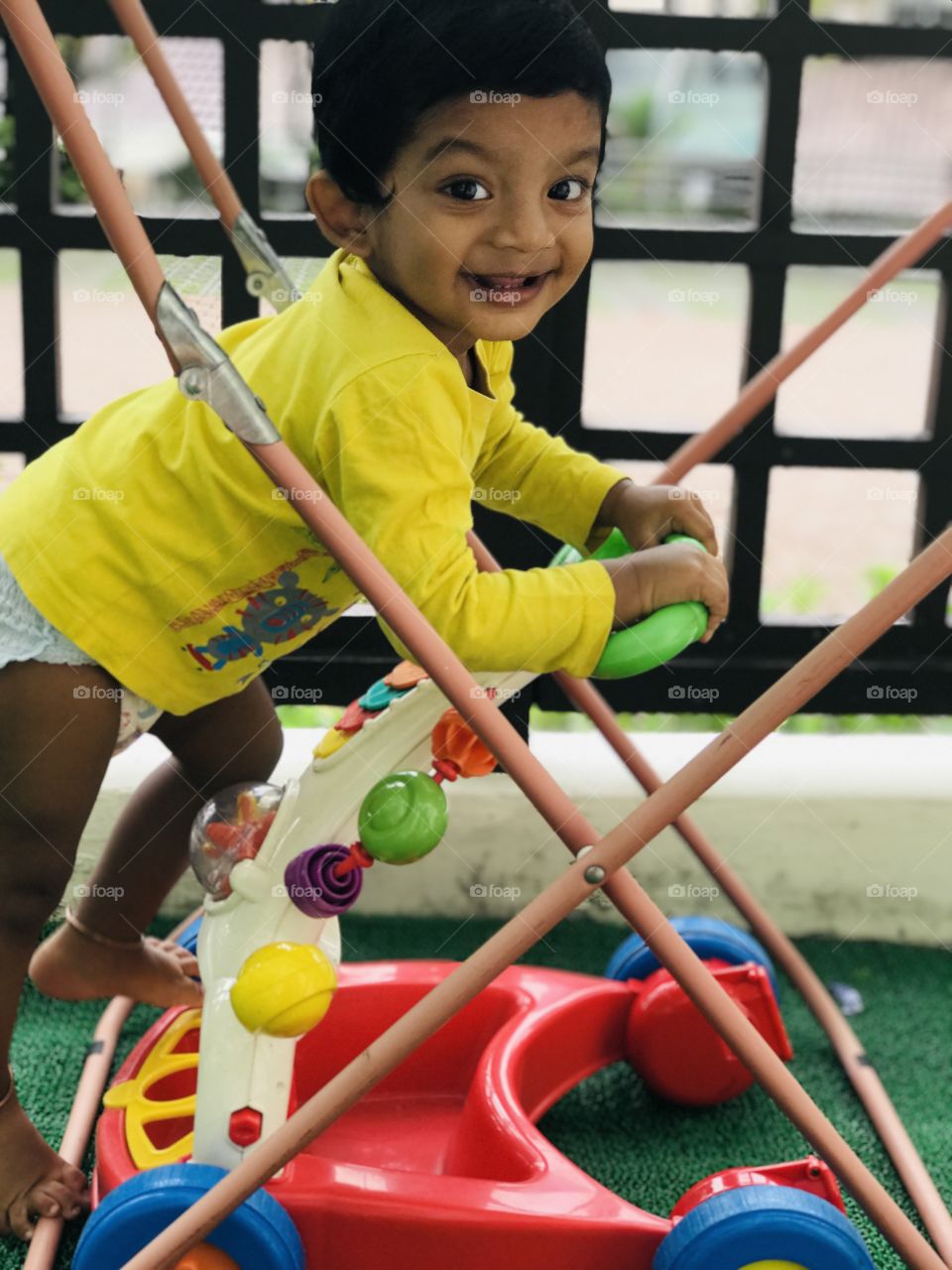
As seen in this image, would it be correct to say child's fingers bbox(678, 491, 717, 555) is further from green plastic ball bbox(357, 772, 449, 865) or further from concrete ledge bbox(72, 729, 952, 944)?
concrete ledge bbox(72, 729, 952, 944)

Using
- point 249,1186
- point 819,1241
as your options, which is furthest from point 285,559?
point 819,1241

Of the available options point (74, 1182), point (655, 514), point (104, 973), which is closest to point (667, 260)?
point (655, 514)

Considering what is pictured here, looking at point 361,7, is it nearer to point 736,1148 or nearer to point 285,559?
point 285,559

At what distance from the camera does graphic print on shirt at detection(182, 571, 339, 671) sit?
1000 millimetres

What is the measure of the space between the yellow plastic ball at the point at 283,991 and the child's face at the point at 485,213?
1.35 ft

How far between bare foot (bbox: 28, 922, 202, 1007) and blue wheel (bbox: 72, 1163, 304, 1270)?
30 centimetres

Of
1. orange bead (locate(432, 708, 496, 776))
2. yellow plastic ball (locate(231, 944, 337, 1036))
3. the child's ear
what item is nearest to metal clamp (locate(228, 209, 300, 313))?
the child's ear

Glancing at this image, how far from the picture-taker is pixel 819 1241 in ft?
2.93

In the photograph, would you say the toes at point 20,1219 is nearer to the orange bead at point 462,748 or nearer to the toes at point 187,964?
the toes at point 187,964

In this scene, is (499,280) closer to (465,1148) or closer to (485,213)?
(485,213)

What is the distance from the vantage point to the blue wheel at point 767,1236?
89cm

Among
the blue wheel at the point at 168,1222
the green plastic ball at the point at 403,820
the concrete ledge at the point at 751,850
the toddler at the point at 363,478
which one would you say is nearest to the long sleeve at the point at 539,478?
the toddler at the point at 363,478

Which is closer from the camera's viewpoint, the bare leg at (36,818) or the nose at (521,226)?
the nose at (521,226)

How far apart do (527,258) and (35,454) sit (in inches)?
28.7
